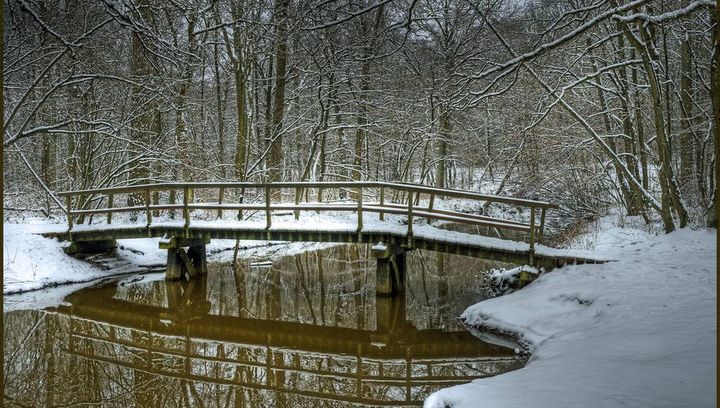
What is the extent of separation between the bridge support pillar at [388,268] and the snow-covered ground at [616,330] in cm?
229

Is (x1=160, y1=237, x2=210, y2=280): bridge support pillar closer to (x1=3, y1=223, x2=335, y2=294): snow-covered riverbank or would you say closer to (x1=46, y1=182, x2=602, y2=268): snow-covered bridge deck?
(x1=46, y1=182, x2=602, y2=268): snow-covered bridge deck

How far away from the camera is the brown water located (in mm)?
6918

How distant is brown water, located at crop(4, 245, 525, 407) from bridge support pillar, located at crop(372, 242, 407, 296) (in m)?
0.33

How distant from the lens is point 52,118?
16.5 m

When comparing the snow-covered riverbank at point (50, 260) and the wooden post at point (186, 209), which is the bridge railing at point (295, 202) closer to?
the wooden post at point (186, 209)

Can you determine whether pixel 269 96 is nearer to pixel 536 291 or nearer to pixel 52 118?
pixel 52 118

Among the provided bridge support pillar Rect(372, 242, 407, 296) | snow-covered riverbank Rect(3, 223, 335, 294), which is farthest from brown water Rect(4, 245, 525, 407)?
snow-covered riverbank Rect(3, 223, 335, 294)

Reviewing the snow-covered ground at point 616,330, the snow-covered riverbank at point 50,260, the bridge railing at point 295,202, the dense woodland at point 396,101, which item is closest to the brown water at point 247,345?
the snow-covered ground at point 616,330

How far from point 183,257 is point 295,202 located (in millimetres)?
3365

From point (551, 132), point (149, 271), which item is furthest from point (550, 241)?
point (149, 271)

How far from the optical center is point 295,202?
15039 millimetres

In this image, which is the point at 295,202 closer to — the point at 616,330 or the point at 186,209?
the point at 186,209

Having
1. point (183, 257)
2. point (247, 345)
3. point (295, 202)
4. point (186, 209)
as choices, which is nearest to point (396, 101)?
point (295, 202)

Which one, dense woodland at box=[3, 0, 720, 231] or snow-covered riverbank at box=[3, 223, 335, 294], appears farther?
snow-covered riverbank at box=[3, 223, 335, 294]
